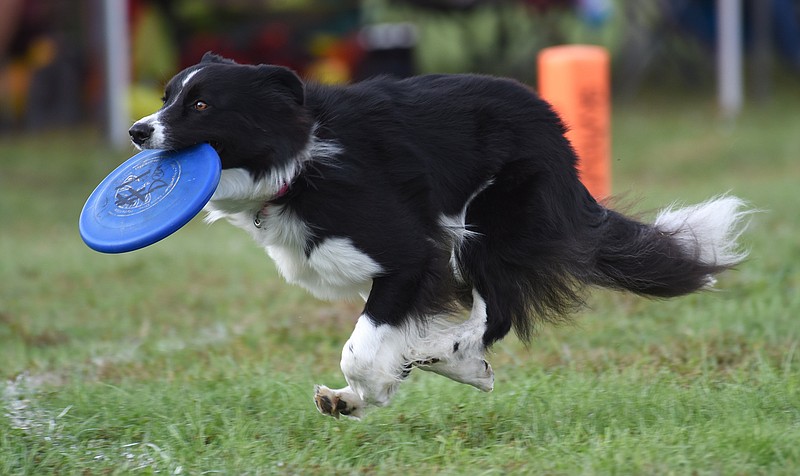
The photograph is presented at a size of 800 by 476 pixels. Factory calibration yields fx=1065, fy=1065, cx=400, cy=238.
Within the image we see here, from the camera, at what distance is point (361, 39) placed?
14.3 metres

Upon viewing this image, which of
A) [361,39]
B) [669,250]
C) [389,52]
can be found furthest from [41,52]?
[669,250]

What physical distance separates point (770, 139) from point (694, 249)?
8770 millimetres

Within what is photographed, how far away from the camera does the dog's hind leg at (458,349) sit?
3977 mm

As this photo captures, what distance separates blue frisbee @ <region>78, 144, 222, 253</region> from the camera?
3654mm

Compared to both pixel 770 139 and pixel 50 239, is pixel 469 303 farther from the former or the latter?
pixel 770 139

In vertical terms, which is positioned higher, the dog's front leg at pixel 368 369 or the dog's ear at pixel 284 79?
the dog's ear at pixel 284 79

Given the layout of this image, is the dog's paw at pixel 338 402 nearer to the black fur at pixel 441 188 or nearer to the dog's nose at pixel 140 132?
the black fur at pixel 441 188

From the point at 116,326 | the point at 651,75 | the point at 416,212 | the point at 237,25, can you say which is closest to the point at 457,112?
the point at 416,212

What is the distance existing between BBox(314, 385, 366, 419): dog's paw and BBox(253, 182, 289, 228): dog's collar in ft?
2.17

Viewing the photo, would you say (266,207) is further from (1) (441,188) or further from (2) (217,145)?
(1) (441,188)

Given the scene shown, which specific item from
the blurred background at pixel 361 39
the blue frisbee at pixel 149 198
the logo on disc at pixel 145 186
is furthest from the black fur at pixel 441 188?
the blurred background at pixel 361 39

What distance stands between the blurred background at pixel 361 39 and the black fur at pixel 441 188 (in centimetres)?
956

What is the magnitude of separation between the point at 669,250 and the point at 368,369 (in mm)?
1394

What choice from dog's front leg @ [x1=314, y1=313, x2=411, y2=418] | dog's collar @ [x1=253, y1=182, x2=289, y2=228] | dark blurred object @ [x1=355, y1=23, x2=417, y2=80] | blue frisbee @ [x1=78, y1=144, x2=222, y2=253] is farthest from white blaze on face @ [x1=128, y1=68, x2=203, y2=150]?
dark blurred object @ [x1=355, y1=23, x2=417, y2=80]
